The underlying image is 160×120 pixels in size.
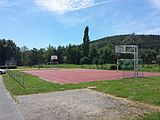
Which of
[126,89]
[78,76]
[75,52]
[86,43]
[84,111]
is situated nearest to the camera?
[84,111]

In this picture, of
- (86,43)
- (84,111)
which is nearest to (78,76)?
(84,111)

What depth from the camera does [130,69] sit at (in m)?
42.7

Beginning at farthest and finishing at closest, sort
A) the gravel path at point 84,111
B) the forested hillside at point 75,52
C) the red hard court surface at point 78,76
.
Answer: the forested hillside at point 75,52
the red hard court surface at point 78,76
the gravel path at point 84,111

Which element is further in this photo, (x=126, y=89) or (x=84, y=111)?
(x=126, y=89)

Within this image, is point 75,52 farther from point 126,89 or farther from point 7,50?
point 126,89

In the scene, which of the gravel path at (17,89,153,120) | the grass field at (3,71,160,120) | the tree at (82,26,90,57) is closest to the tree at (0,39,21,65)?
the tree at (82,26,90,57)

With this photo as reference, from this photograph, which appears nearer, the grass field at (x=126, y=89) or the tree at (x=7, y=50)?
the grass field at (x=126, y=89)

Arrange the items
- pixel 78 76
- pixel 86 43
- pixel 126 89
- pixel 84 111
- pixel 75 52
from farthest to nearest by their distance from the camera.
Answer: pixel 75 52 → pixel 86 43 → pixel 78 76 → pixel 126 89 → pixel 84 111

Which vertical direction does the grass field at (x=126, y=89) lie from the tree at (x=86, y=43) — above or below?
below

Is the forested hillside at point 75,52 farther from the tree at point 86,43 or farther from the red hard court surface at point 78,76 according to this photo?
the red hard court surface at point 78,76

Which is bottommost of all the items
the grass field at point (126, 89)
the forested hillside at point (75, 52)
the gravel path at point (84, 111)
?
the gravel path at point (84, 111)

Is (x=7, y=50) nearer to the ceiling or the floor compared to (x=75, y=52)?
nearer to the ceiling

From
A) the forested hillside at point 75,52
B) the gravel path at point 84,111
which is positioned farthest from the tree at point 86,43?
the gravel path at point 84,111

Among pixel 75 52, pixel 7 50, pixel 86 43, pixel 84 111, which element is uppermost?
pixel 86 43
